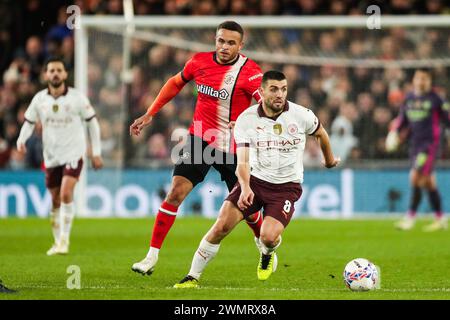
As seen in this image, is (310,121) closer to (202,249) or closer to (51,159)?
(202,249)

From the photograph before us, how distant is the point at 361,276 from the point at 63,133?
17.3 feet

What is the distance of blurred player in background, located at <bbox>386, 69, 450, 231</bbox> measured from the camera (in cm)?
1597

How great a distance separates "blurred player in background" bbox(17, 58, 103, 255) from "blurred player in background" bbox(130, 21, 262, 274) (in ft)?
9.30

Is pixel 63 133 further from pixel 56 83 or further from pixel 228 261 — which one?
pixel 228 261

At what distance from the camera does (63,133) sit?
40.2ft

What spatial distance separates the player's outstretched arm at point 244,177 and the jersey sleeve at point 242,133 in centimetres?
4

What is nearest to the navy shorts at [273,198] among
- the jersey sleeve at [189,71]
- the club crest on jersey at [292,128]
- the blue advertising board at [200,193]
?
the club crest on jersey at [292,128]

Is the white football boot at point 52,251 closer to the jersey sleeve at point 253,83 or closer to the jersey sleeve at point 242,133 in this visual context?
the jersey sleeve at point 253,83

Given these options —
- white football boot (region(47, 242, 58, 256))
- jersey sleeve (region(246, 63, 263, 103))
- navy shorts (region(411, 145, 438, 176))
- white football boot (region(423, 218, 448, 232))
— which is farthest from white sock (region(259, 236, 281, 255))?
navy shorts (region(411, 145, 438, 176))

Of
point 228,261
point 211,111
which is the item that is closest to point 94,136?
point 228,261

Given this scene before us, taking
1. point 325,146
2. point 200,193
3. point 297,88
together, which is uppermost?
point 297,88

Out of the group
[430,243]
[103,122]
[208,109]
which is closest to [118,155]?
[103,122]

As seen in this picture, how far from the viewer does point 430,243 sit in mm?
13344

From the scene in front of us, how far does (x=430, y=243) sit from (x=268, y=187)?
5223 mm
